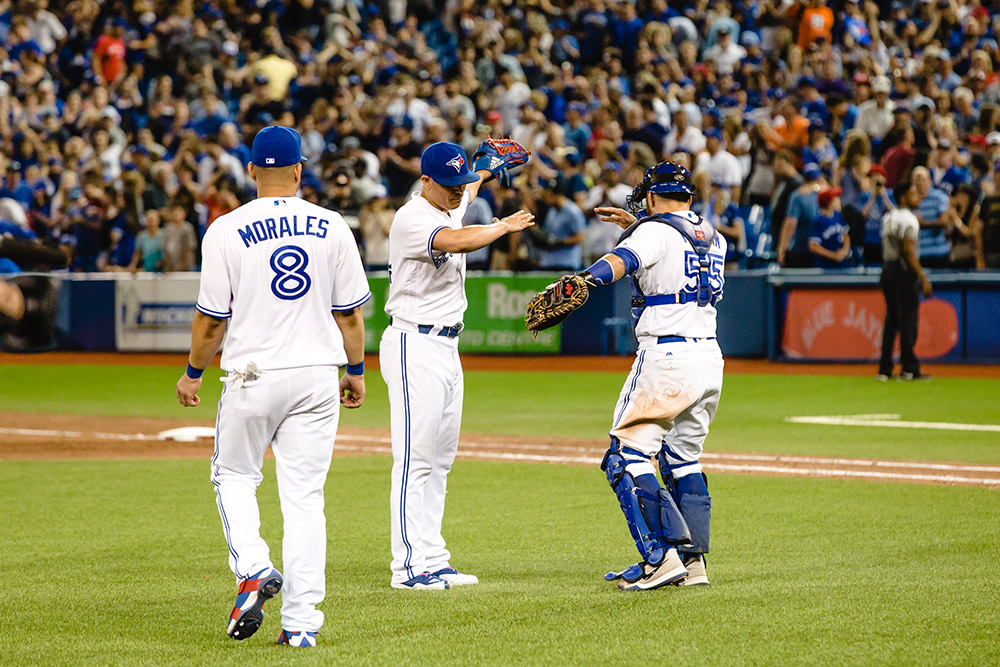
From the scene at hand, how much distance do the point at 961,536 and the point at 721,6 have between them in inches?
691

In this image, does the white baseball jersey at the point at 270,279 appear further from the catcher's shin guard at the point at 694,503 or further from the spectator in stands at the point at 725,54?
the spectator in stands at the point at 725,54

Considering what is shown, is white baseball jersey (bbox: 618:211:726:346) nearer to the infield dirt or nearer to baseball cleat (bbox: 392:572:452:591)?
baseball cleat (bbox: 392:572:452:591)

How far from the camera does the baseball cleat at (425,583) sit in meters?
6.71

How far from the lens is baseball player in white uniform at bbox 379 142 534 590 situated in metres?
6.80

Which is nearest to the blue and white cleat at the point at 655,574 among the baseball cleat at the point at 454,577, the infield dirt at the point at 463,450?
the baseball cleat at the point at 454,577

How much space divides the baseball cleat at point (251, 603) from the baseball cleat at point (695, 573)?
213 centimetres

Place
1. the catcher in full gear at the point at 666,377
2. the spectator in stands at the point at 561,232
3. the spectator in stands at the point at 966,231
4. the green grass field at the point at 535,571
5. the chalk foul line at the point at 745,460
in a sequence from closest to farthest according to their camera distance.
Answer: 1. the green grass field at the point at 535,571
2. the catcher in full gear at the point at 666,377
3. the chalk foul line at the point at 745,460
4. the spectator in stands at the point at 966,231
5. the spectator in stands at the point at 561,232

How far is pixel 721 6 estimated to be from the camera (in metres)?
24.0

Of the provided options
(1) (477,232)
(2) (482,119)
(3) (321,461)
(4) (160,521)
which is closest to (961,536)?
(1) (477,232)

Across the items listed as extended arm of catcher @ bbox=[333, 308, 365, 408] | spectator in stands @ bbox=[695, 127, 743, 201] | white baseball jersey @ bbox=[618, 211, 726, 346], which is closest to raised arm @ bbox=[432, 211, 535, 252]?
white baseball jersey @ bbox=[618, 211, 726, 346]

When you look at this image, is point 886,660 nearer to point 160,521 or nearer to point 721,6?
point 160,521

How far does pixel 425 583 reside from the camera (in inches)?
265

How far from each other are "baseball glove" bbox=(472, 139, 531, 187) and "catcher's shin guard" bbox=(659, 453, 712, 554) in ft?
6.39

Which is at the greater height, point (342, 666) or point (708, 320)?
point (708, 320)
